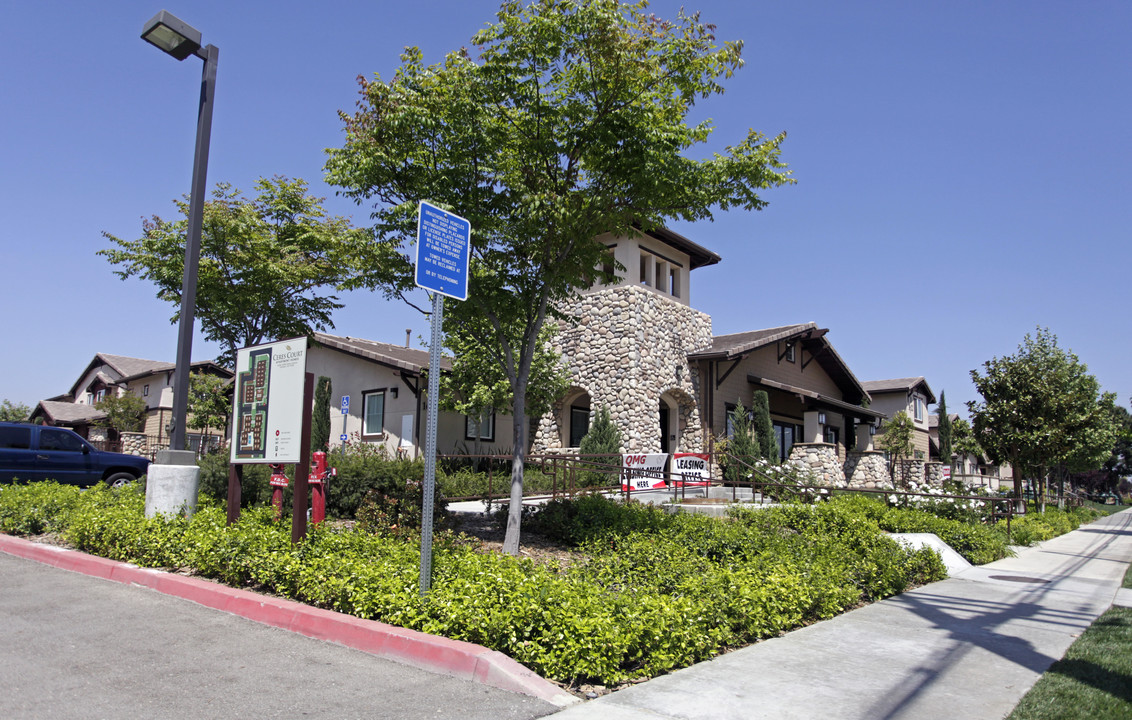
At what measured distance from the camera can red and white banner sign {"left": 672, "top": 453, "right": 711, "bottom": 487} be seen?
59.2 feet

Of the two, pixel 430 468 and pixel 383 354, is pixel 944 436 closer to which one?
pixel 383 354

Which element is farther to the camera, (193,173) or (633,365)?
(633,365)

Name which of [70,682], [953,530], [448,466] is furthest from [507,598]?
[448,466]

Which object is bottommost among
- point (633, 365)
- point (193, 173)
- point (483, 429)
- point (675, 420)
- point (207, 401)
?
point (483, 429)

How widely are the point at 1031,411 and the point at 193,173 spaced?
2372 centimetres

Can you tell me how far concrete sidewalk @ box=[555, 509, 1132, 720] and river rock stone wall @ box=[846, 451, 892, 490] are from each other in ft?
51.8

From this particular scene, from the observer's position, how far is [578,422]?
80.4 feet

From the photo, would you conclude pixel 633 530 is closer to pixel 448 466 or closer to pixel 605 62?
pixel 605 62

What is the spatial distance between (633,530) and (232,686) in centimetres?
600

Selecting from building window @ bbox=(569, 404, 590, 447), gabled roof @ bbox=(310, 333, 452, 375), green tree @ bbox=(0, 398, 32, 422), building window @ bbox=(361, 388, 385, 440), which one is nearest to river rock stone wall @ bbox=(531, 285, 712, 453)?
building window @ bbox=(569, 404, 590, 447)

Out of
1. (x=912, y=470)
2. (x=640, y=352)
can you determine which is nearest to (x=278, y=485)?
(x=640, y=352)

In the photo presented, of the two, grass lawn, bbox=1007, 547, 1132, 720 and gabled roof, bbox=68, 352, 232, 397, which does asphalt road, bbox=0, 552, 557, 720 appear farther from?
gabled roof, bbox=68, 352, 232, 397

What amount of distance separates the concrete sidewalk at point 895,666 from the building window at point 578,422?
50.8ft

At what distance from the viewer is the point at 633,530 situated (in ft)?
32.2
